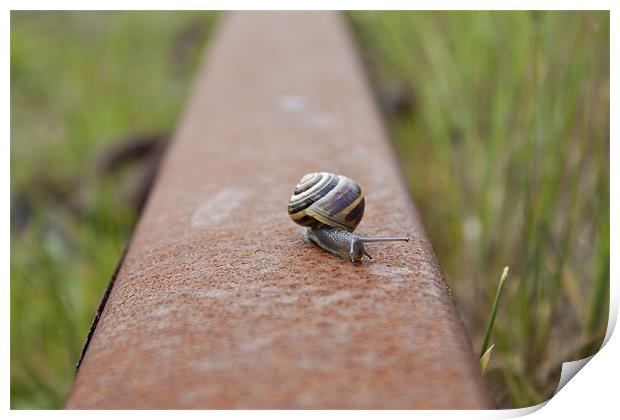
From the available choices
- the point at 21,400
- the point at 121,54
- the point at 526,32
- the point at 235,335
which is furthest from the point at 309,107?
the point at 121,54

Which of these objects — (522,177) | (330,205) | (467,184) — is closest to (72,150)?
(467,184)

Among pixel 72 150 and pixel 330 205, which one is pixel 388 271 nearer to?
pixel 330 205

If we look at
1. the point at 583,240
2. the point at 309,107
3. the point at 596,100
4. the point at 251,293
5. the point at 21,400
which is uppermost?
the point at 251,293

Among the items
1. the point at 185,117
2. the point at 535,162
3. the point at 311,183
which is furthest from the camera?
the point at 185,117

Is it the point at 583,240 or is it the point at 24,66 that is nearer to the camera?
the point at 583,240

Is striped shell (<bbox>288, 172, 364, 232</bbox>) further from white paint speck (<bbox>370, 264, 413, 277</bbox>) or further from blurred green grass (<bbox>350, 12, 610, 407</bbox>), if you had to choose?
blurred green grass (<bbox>350, 12, 610, 407</bbox>)

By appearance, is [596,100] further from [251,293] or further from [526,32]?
[251,293]

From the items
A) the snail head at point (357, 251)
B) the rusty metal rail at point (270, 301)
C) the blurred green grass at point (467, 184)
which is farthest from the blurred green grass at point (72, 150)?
the snail head at point (357, 251)
